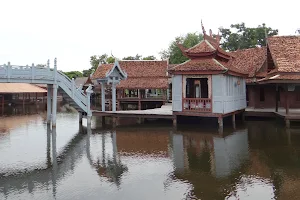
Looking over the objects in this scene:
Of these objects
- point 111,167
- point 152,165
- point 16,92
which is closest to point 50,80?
point 111,167

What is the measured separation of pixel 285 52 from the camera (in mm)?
20625

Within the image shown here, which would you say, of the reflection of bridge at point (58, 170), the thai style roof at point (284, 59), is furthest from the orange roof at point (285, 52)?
the reflection of bridge at point (58, 170)

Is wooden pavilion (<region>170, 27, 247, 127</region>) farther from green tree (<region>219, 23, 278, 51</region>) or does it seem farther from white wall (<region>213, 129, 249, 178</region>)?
green tree (<region>219, 23, 278, 51</region>)

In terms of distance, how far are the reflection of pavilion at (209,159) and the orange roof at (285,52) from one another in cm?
551

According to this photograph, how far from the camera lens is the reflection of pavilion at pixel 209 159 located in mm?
8688

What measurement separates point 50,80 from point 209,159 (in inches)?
436

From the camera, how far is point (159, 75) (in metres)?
30.3

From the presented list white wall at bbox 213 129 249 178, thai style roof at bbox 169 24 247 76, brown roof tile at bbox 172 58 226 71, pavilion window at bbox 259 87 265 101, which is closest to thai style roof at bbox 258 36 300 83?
pavilion window at bbox 259 87 265 101

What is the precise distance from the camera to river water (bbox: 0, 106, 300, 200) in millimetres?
8273

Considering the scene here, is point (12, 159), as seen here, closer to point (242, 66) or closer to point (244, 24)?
point (242, 66)

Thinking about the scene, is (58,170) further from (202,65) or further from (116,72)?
(116,72)

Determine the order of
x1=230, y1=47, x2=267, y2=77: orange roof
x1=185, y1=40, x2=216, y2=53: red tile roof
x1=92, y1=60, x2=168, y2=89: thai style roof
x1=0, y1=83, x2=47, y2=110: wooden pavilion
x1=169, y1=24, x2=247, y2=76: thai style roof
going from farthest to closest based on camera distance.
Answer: x1=0, y1=83, x2=47, y2=110: wooden pavilion, x1=92, y1=60, x2=168, y2=89: thai style roof, x1=230, y1=47, x2=267, y2=77: orange roof, x1=185, y1=40, x2=216, y2=53: red tile roof, x1=169, y1=24, x2=247, y2=76: thai style roof

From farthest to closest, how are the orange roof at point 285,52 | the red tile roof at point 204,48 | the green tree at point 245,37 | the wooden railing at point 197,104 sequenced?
1. the green tree at point 245,37
2. the orange roof at point 285,52
3. the red tile roof at point 204,48
4. the wooden railing at point 197,104

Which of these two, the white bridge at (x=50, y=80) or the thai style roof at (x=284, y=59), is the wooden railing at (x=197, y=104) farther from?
the white bridge at (x=50, y=80)
